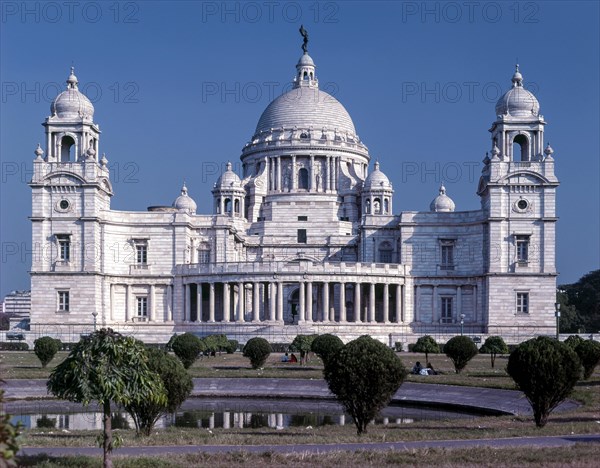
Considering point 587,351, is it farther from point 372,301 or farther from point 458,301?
point 458,301

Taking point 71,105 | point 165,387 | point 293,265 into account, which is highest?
point 71,105

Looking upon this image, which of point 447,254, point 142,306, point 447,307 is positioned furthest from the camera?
point 447,254

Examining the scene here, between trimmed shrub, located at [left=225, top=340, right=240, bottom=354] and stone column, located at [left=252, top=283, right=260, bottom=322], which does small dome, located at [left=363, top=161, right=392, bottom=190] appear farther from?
trimmed shrub, located at [left=225, top=340, right=240, bottom=354]

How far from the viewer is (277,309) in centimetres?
9100

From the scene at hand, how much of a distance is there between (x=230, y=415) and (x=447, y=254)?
179ft

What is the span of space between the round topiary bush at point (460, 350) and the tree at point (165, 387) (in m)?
25.5

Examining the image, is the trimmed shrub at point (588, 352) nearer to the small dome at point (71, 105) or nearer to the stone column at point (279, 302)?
the stone column at point (279, 302)

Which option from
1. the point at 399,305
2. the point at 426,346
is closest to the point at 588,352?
the point at 426,346

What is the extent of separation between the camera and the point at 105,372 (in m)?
24.1

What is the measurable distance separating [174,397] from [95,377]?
9920 mm

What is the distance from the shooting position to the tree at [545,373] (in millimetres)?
34688

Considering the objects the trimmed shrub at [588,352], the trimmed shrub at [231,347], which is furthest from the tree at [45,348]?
the trimmed shrub at [588,352]

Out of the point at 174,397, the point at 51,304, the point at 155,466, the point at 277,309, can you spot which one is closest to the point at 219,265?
the point at 277,309

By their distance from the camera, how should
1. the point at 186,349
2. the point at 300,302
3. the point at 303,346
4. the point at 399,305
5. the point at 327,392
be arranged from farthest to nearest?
the point at 399,305 < the point at 300,302 < the point at 303,346 < the point at 186,349 < the point at 327,392
